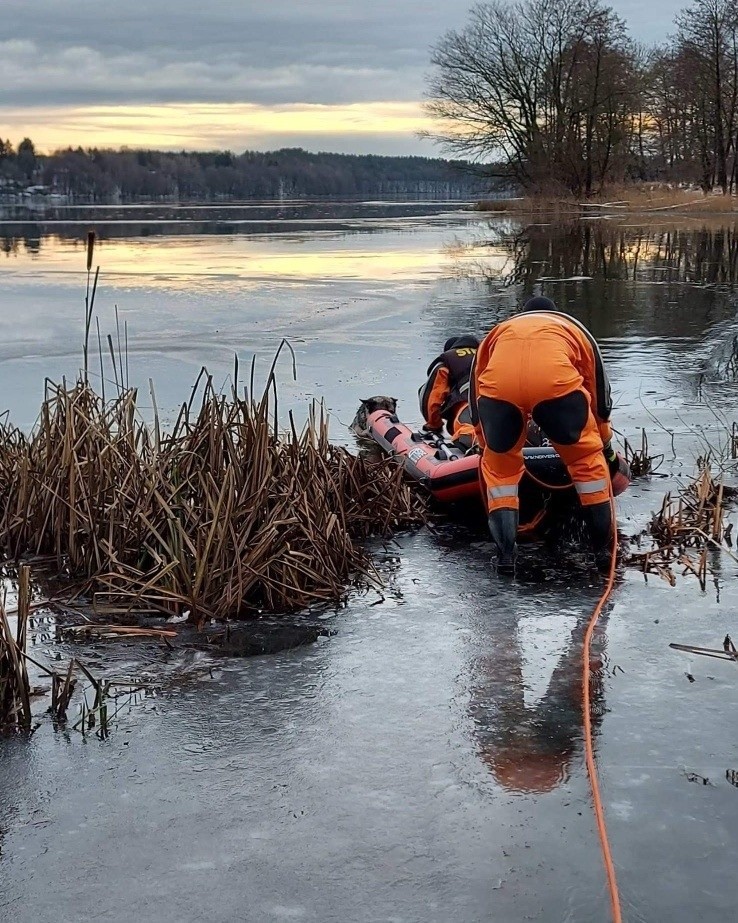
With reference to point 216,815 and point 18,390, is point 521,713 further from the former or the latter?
point 18,390

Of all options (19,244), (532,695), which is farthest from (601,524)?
(19,244)

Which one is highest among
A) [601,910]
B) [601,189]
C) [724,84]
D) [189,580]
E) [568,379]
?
[724,84]

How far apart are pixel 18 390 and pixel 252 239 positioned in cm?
1919

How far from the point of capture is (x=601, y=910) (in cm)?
280

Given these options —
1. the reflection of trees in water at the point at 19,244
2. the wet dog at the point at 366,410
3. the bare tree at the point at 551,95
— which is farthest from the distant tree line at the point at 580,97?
the wet dog at the point at 366,410

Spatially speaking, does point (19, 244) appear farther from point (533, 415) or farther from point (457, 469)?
point (533, 415)

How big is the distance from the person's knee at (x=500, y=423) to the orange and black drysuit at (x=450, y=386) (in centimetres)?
198

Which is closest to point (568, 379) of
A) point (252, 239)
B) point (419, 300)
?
point (419, 300)

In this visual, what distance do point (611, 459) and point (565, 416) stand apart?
802mm

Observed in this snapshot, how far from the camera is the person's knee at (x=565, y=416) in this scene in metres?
5.32

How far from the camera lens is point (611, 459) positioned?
6.03 m

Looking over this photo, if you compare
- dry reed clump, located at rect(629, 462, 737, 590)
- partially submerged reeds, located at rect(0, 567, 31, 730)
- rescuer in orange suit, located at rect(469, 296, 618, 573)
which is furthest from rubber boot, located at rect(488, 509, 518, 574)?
partially submerged reeds, located at rect(0, 567, 31, 730)

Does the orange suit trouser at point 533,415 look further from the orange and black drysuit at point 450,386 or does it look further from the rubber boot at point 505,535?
the orange and black drysuit at point 450,386

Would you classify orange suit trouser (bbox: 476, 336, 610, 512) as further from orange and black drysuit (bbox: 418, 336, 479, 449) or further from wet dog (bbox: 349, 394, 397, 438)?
wet dog (bbox: 349, 394, 397, 438)
